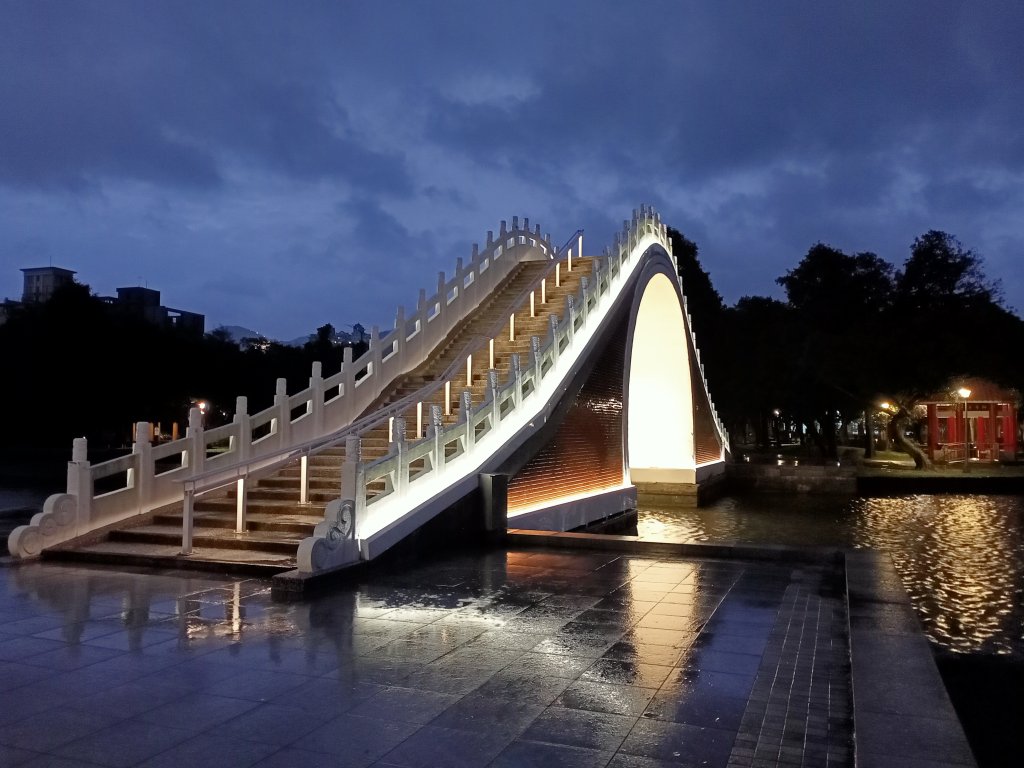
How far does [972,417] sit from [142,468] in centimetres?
3611

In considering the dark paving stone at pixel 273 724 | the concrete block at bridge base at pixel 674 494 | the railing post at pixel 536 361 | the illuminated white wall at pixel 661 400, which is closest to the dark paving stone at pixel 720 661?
the dark paving stone at pixel 273 724

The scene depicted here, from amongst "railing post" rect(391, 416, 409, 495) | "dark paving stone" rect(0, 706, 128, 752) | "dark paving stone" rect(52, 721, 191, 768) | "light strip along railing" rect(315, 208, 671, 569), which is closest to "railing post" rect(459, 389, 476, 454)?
"light strip along railing" rect(315, 208, 671, 569)

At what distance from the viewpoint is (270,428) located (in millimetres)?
11953

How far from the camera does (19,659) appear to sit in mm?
5105

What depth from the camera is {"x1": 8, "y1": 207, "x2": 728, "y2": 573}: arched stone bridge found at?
8703 mm

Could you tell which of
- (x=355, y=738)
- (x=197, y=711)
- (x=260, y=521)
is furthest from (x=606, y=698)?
(x=260, y=521)

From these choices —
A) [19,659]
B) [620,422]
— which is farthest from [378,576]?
[620,422]

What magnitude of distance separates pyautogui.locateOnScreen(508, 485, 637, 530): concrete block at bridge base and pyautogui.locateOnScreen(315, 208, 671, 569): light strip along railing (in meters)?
1.63

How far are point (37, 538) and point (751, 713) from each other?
763 cm

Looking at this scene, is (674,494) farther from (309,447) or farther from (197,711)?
(197,711)

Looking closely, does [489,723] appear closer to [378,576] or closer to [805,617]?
[805,617]

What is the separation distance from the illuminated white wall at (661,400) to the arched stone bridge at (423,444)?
332 cm

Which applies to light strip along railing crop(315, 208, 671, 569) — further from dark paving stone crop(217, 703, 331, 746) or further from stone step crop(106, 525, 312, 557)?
dark paving stone crop(217, 703, 331, 746)

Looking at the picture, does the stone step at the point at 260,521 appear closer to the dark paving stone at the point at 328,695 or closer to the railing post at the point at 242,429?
the railing post at the point at 242,429
